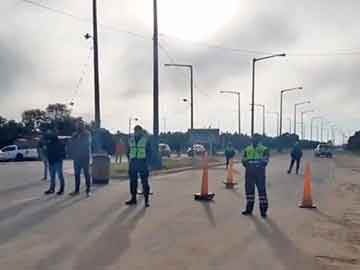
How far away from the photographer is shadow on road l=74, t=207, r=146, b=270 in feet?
30.4

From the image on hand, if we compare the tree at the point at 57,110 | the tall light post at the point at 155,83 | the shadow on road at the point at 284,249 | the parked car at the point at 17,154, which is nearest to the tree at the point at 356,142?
the tree at the point at 57,110

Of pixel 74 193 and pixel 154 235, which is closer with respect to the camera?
pixel 154 235

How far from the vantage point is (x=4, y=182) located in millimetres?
25891

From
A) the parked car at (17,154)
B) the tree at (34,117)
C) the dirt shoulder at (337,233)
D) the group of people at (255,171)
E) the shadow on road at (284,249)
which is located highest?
the tree at (34,117)

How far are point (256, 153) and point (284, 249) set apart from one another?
486cm

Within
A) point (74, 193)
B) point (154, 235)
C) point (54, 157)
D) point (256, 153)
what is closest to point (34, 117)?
point (54, 157)

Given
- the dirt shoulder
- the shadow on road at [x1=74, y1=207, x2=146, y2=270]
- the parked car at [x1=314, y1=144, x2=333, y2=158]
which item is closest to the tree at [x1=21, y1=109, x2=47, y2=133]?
the parked car at [x1=314, y1=144, x2=333, y2=158]

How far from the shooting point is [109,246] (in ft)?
34.9

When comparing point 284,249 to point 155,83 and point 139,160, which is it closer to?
point 139,160

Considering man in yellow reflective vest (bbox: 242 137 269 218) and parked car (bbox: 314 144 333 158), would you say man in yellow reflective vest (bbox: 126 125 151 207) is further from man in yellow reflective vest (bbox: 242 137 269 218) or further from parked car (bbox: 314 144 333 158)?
parked car (bbox: 314 144 333 158)

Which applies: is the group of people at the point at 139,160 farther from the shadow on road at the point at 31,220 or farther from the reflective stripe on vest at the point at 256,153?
the shadow on road at the point at 31,220

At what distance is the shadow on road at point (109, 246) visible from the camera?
926 cm

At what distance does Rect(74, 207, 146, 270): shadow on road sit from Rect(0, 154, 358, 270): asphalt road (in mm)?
12

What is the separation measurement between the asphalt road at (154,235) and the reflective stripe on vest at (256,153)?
1.25m
